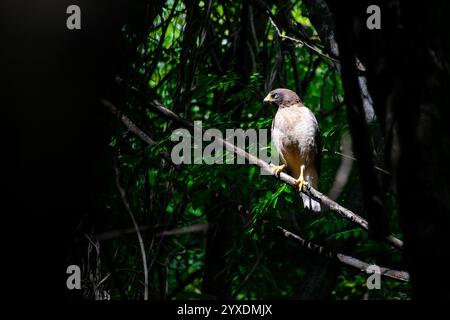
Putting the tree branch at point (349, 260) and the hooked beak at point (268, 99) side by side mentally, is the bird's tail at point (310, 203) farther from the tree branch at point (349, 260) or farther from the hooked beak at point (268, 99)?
the hooked beak at point (268, 99)

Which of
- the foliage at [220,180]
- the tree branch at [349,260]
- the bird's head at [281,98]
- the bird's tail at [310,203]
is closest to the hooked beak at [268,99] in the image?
the bird's head at [281,98]

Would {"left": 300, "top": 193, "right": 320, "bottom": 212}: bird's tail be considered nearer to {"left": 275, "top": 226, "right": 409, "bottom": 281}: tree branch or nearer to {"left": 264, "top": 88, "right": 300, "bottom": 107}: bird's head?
{"left": 275, "top": 226, "right": 409, "bottom": 281}: tree branch

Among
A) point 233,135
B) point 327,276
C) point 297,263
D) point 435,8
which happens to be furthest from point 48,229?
point 297,263

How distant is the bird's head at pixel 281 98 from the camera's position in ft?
18.6

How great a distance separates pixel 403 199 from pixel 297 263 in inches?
207

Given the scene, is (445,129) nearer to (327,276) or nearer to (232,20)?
(327,276)

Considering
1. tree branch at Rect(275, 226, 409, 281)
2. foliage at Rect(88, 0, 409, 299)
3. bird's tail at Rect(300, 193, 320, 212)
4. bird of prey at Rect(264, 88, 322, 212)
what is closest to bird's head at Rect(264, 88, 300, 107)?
bird of prey at Rect(264, 88, 322, 212)

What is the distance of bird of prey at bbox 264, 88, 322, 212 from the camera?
578 cm

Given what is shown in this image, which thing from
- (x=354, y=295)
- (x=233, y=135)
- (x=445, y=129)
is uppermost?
(x=233, y=135)

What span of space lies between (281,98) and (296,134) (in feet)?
1.31

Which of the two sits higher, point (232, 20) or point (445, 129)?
point (232, 20)

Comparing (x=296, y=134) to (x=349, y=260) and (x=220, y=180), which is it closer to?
(x=220, y=180)
